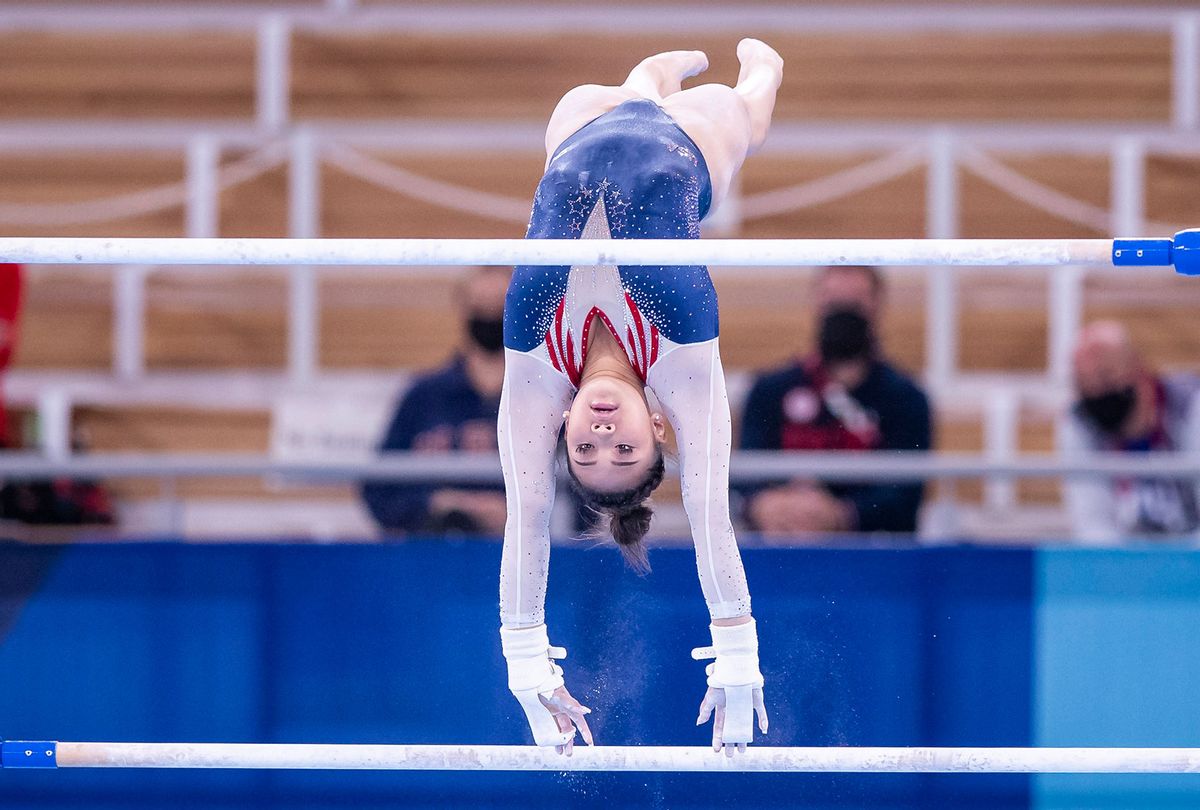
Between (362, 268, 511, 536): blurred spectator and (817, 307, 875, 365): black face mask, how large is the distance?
75 centimetres

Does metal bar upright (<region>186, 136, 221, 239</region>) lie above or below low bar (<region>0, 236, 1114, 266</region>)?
above

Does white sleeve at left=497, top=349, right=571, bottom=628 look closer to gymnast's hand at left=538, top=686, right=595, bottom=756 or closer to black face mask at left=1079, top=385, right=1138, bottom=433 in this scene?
gymnast's hand at left=538, top=686, right=595, bottom=756

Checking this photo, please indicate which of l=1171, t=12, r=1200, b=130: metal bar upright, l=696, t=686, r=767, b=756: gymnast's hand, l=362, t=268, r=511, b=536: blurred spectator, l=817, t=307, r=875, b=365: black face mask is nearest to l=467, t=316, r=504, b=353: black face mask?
l=362, t=268, r=511, b=536: blurred spectator

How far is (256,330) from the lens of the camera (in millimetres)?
4695

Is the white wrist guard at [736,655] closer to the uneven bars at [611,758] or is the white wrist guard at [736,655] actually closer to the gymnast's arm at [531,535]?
the uneven bars at [611,758]

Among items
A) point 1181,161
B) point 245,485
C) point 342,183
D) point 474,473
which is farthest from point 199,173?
point 1181,161

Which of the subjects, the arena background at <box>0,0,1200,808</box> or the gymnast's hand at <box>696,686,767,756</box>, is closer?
the gymnast's hand at <box>696,686,767,756</box>

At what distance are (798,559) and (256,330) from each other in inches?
105

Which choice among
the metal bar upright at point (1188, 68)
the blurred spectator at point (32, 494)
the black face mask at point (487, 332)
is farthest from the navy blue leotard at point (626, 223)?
the metal bar upright at point (1188, 68)

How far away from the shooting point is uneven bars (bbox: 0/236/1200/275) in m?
1.97

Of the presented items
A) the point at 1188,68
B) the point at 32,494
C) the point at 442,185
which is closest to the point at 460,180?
the point at 442,185

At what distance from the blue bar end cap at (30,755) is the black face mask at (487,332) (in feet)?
4.38

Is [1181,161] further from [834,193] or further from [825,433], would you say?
[825,433]

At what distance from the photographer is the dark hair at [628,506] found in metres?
2.19
